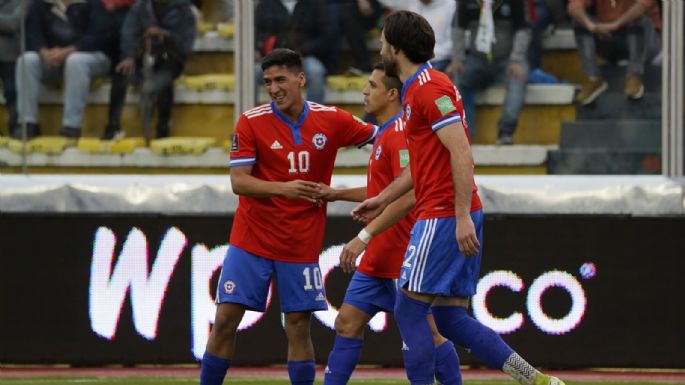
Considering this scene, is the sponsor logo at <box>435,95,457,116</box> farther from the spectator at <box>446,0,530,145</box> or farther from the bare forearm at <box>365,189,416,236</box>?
the spectator at <box>446,0,530,145</box>

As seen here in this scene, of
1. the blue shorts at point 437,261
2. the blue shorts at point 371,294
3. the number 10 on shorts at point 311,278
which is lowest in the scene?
the blue shorts at point 371,294

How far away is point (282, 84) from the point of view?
678cm

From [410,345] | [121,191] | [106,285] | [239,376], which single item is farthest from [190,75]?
[410,345]

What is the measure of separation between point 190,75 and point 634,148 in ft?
11.8

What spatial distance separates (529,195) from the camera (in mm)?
9930

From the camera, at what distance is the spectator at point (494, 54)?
33.0 feet

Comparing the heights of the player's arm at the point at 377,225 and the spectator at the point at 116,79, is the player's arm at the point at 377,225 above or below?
below

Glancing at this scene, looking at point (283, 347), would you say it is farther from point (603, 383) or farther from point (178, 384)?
point (603, 383)

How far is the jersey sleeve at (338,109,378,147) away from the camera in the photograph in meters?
7.01

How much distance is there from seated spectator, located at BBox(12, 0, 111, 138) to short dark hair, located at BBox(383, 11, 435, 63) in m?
5.12

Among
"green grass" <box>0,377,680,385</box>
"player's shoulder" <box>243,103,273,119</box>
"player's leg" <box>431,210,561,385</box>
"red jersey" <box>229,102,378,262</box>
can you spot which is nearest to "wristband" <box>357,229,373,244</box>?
"player's leg" <box>431,210,561,385</box>

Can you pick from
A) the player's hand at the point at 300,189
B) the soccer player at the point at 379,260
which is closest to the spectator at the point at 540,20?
the soccer player at the point at 379,260

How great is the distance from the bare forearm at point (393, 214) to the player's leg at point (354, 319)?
67cm

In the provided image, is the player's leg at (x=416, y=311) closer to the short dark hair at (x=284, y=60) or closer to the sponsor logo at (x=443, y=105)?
the sponsor logo at (x=443, y=105)
